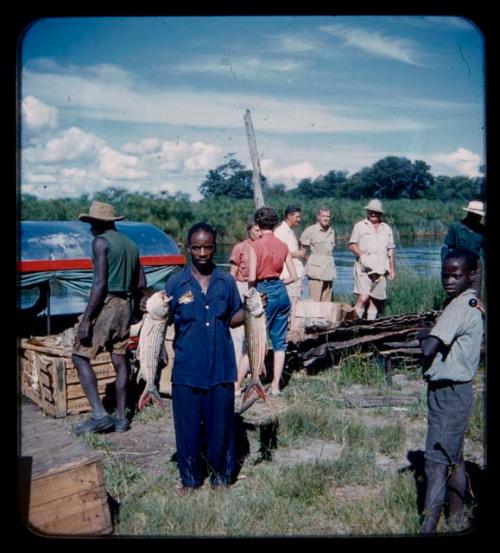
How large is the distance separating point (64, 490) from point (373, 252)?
21.3ft

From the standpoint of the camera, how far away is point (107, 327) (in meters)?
6.12

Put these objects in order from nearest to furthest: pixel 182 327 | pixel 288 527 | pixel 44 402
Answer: pixel 288 527
pixel 182 327
pixel 44 402

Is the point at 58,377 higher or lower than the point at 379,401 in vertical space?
higher

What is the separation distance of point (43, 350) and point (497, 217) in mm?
5129

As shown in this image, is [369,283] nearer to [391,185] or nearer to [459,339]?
[459,339]

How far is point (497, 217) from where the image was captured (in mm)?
3361

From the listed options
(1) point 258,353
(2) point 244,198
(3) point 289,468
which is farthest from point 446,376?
(2) point 244,198

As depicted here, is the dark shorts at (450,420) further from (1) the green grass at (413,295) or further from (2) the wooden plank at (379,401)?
(1) the green grass at (413,295)

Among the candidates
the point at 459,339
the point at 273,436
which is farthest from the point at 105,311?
the point at 459,339

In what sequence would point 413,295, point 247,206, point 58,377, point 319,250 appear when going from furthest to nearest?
point 247,206, point 413,295, point 319,250, point 58,377

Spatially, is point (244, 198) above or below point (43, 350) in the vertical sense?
above

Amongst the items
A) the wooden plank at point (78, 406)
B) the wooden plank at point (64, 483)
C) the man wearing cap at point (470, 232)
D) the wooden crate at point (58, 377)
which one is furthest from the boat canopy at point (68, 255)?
the wooden plank at point (64, 483)

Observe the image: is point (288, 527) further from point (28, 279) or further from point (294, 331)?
point (28, 279)

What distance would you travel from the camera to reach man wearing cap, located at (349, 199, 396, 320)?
9445 mm
